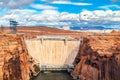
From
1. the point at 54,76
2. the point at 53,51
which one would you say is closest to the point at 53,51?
the point at 53,51

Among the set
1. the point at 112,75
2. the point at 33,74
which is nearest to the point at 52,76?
the point at 33,74

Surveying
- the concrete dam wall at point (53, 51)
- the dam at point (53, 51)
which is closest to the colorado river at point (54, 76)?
the dam at point (53, 51)

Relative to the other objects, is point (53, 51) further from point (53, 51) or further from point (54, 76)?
point (54, 76)

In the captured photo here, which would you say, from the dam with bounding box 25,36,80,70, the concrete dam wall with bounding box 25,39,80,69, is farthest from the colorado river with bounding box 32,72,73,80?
the concrete dam wall with bounding box 25,39,80,69

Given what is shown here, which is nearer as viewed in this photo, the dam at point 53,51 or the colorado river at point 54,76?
the colorado river at point 54,76

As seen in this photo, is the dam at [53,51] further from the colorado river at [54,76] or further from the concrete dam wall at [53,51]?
the colorado river at [54,76]

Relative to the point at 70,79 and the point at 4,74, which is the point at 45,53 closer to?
the point at 70,79

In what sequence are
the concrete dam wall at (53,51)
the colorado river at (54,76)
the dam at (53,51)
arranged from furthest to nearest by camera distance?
1. the concrete dam wall at (53,51)
2. the dam at (53,51)
3. the colorado river at (54,76)

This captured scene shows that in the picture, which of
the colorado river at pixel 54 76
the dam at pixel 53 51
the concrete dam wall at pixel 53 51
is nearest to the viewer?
the colorado river at pixel 54 76
